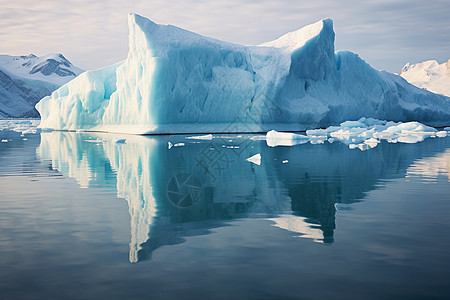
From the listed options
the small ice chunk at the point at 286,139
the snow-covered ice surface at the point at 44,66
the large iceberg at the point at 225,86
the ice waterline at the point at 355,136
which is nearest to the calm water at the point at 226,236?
the small ice chunk at the point at 286,139

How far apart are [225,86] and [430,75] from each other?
78.5 metres

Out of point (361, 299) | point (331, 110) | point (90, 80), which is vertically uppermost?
point (90, 80)

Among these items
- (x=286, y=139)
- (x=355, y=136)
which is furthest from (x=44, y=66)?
(x=286, y=139)

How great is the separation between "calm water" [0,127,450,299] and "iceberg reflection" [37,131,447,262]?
1.0 inches

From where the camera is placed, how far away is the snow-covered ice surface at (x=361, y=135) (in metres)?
17.4

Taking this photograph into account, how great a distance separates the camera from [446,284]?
105 inches

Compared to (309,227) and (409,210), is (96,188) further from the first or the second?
(409,210)

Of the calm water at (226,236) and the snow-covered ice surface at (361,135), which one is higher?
the snow-covered ice surface at (361,135)

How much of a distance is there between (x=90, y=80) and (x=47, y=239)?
2515 cm

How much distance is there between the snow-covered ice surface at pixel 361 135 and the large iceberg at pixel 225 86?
2.22 metres

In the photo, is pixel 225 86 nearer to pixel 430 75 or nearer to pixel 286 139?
pixel 286 139

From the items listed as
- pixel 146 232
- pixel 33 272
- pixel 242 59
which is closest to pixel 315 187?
pixel 146 232

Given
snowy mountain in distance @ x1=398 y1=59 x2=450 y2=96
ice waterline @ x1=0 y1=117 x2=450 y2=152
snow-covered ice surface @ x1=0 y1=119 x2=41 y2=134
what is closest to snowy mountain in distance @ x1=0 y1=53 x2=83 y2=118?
snow-covered ice surface @ x1=0 y1=119 x2=41 y2=134

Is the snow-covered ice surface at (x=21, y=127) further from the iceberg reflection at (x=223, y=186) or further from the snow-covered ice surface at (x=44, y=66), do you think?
the snow-covered ice surface at (x=44, y=66)
